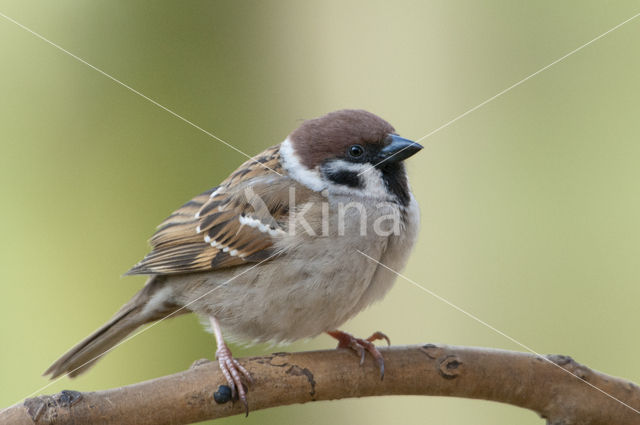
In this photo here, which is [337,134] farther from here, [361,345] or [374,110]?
[374,110]

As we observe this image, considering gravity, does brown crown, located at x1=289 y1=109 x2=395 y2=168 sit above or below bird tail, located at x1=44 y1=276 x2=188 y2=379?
above

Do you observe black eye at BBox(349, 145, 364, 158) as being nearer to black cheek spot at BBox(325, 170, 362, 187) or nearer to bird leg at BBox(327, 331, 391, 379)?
black cheek spot at BBox(325, 170, 362, 187)

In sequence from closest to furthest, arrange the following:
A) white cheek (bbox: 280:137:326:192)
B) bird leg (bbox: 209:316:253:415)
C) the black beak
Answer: bird leg (bbox: 209:316:253:415)
the black beak
white cheek (bbox: 280:137:326:192)

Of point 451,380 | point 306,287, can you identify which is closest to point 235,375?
point 306,287

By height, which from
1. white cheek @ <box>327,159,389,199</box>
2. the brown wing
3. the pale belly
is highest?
white cheek @ <box>327,159,389,199</box>

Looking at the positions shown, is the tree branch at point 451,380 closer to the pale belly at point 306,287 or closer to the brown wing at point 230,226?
the pale belly at point 306,287

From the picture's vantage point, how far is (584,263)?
475 cm

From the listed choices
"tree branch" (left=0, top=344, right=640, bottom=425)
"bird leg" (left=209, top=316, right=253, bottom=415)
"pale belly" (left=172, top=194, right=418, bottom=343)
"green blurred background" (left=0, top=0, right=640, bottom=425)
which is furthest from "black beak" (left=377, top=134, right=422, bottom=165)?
"bird leg" (left=209, top=316, right=253, bottom=415)

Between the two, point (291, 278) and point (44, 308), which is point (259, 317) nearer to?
point (291, 278)

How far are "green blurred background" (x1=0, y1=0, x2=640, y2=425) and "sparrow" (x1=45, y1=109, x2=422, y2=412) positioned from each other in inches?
19.6

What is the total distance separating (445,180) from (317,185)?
235 cm

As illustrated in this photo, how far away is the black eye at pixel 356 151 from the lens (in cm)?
304

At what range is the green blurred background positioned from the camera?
159 inches

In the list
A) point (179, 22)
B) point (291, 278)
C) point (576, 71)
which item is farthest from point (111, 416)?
point (576, 71)
